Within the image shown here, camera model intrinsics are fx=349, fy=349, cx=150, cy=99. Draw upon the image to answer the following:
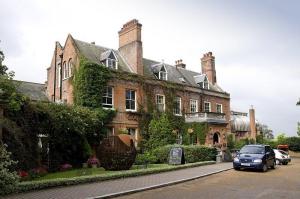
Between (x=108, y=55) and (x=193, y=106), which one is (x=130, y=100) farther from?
(x=193, y=106)

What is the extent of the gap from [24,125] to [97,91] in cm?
1027

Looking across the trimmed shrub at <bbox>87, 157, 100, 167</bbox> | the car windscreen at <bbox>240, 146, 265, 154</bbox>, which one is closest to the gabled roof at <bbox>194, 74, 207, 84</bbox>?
the car windscreen at <bbox>240, 146, 265, 154</bbox>

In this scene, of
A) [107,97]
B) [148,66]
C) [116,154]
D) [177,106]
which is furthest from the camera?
[148,66]

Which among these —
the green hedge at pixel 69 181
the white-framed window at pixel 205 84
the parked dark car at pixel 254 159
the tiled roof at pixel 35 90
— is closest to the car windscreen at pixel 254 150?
the parked dark car at pixel 254 159

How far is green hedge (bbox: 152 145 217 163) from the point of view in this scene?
27.1m

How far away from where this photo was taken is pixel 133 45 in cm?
3512

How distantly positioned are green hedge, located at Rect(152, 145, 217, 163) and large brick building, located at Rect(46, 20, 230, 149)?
14.9 ft

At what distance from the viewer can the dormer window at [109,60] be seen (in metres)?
32.1

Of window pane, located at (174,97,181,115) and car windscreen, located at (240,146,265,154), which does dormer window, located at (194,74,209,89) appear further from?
car windscreen, located at (240,146,265,154)

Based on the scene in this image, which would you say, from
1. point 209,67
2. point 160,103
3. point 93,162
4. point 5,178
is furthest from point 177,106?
point 5,178

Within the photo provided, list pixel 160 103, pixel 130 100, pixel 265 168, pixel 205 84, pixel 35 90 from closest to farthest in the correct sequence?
pixel 265 168, pixel 130 100, pixel 35 90, pixel 160 103, pixel 205 84

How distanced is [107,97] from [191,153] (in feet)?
29.5

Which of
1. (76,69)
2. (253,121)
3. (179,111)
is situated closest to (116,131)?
(76,69)

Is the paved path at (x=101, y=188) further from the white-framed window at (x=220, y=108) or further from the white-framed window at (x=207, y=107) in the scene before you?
the white-framed window at (x=220, y=108)
